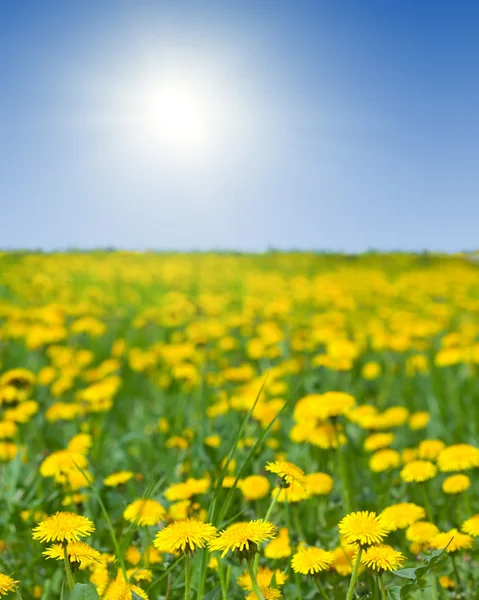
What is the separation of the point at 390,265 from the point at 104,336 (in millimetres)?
8512

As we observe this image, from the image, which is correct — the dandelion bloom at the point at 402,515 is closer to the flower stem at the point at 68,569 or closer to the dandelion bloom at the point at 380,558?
the dandelion bloom at the point at 380,558

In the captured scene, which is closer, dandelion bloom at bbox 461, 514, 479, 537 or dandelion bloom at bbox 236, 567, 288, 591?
dandelion bloom at bbox 236, 567, 288, 591

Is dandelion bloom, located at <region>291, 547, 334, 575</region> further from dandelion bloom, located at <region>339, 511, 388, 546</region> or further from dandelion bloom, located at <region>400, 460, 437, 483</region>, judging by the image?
dandelion bloom, located at <region>400, 460, 437, 483</region>

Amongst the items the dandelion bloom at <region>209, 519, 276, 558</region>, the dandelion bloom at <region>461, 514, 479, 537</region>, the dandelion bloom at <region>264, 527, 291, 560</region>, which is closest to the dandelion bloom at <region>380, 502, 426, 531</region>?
the dandelion bloom at <region>461, 514, 479, 537</region>

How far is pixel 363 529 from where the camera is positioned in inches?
41.5

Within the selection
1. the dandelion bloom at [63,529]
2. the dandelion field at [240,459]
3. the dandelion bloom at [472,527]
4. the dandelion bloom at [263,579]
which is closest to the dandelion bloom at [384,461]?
→ the dandelion field at [240,459]

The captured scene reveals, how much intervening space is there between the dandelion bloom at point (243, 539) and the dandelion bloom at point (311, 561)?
162mm

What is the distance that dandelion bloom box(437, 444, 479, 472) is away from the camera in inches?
69.9

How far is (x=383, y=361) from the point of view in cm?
450

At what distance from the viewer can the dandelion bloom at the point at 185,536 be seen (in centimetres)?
104

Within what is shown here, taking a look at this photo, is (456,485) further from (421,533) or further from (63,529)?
(63,529)

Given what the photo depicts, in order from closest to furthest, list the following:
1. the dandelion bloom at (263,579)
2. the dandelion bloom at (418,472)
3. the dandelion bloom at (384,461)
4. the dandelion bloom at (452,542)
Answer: the dandelion bloom at (263,579) → the dandelion bloom at (452,542) → the dandelion bloom at (418,472) → the dandelion bloom at (384,461)

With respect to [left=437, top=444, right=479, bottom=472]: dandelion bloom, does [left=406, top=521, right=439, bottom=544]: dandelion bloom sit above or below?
below

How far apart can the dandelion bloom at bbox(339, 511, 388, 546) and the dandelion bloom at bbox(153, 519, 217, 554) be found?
8.5 inches
